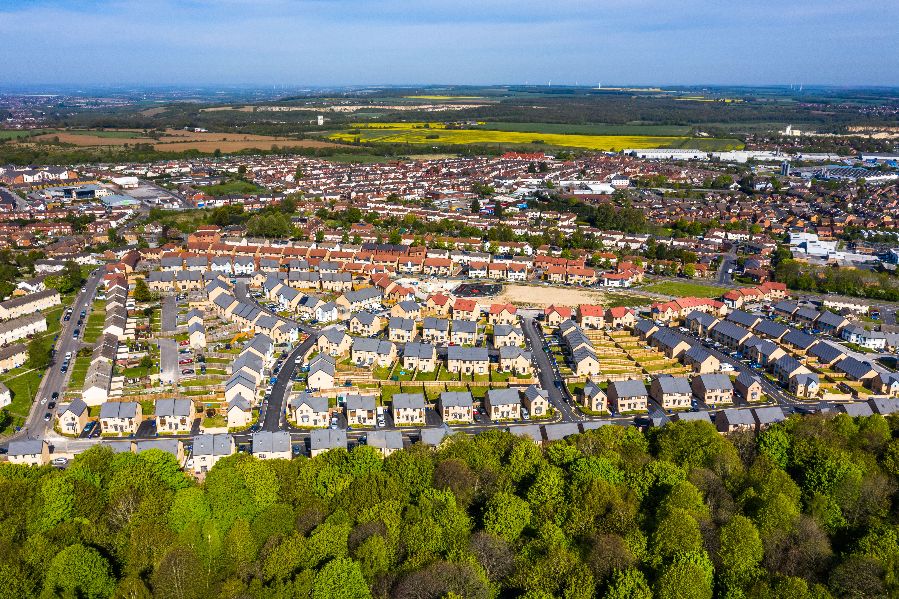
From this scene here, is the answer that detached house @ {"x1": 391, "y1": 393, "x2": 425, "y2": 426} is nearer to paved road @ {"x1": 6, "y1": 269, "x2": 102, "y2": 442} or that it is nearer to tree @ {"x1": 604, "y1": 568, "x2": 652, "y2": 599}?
tree @ {"x1": 604, "y1": 568, "x2": 652, "y2": 599}

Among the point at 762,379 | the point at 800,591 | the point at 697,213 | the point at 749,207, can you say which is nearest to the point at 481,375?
the point at 762,379

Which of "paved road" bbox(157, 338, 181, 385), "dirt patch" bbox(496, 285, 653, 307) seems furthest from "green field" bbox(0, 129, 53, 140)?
"dirt patch" bbox(496, 285, 653, 307)

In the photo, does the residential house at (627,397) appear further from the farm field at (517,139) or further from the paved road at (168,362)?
the farm field at (517,139)

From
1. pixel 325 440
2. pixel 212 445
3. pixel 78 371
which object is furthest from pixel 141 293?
pixel 325 440

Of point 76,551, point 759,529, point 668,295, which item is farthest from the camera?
point 668,295

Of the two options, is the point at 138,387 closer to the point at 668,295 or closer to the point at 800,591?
the point at 800,591

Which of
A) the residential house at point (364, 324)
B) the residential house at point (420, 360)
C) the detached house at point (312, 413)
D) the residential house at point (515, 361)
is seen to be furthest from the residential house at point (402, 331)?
the detached house at point (312, 413)
